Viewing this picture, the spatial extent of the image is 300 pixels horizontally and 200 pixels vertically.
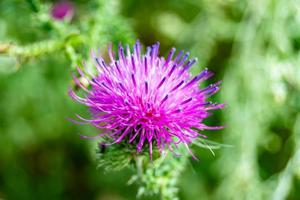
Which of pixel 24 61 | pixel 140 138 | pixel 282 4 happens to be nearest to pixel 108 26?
pixel 24 61

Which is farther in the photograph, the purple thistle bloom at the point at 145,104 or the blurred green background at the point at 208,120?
the blurred green background at the point at 208,120

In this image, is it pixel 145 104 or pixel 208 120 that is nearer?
pixel 145 104

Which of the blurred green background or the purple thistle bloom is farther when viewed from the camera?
the blurred green background

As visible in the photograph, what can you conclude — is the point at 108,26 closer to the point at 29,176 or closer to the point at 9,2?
the point at 9,2

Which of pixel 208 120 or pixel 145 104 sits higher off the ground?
pixel 145 104
